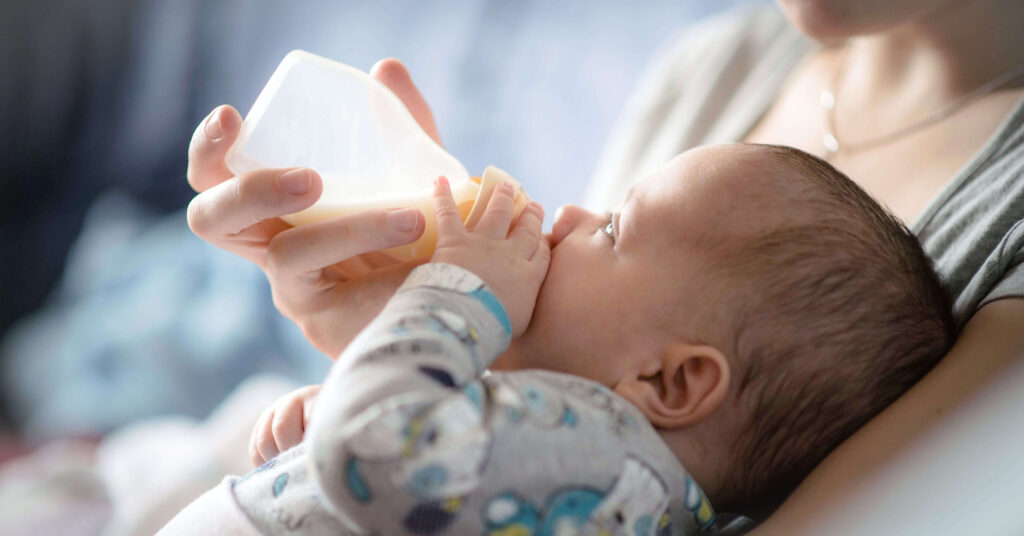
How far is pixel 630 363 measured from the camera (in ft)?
2.48

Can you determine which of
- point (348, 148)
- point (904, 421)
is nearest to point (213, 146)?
point (348, 148)

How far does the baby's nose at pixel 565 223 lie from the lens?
86cm

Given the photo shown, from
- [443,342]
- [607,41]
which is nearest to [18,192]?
[607,41]

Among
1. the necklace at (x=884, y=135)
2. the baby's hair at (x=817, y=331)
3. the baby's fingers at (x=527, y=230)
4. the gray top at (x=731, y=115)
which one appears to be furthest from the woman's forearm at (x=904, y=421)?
the necklace at (x=884, y=135)

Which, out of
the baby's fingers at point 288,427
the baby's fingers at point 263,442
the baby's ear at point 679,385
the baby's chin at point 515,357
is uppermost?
the baby's ear at point 679,385

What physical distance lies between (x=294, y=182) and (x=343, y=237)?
0.22 feet

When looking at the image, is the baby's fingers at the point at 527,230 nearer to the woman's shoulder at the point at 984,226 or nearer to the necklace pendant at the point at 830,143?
the woman's shoulder at the point at 984,226

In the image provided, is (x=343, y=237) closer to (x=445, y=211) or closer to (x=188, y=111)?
(x=445, y=211)

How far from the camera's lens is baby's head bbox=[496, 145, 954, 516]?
73 cm

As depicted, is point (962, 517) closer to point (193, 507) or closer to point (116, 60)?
point (193, 507)

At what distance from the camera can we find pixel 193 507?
79 centimetres

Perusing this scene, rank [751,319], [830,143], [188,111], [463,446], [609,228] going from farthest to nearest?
[188,111] < [830,143] < [609,228] < [751,319] < [463,446]

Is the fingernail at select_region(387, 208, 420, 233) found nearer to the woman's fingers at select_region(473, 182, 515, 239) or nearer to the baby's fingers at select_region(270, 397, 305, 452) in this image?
the woman's fingers at select_region(473, 182, 515, 239)

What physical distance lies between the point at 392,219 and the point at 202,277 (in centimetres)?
110
